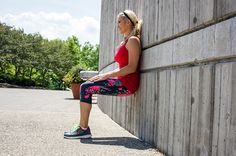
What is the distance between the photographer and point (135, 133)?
440 centimetres

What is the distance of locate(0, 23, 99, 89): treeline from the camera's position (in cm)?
3578

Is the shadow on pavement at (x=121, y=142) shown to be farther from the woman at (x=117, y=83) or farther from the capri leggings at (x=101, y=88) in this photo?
the capri leggings at (x=101, y=88)

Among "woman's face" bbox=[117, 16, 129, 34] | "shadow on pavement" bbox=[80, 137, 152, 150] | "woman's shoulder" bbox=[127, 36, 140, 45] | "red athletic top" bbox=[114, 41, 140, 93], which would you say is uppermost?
"woman's face" bbox=[117, 16, 129, 34]

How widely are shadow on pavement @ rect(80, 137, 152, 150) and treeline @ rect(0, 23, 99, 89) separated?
27.6 m

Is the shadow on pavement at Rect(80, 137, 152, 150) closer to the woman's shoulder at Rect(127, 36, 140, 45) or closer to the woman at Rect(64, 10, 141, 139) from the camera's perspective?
the woman at Rect(64, 10, 141, 139)

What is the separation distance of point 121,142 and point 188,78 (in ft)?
4.74

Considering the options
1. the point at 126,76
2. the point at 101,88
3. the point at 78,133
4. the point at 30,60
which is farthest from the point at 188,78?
the point at 30,60

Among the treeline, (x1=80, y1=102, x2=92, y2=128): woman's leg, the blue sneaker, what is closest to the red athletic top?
(x1=80, y1=102, x2=92, y2=128): woman's leg

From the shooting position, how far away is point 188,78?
9.14 ft

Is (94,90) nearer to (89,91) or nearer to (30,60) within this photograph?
(89,91)

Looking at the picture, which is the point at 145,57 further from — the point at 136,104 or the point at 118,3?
the point at 118,3

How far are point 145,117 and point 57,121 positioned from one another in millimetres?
2010

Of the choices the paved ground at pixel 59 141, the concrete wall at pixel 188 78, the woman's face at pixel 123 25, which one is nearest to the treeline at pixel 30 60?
the paved ground at pixel 59 141

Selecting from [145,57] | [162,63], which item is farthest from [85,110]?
[162,63]
